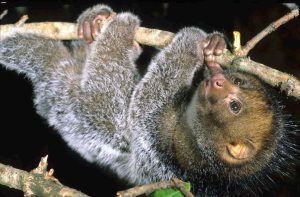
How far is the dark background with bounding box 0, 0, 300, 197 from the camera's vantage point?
763 cm

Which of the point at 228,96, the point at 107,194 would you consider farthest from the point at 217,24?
the point at 228,96

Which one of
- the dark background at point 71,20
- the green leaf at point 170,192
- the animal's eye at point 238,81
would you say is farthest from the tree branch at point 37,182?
the dark background at point 71,20

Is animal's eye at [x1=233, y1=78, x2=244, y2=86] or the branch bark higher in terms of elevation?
the branch bark

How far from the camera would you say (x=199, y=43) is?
17.1 ft

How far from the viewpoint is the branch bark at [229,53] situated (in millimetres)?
4418

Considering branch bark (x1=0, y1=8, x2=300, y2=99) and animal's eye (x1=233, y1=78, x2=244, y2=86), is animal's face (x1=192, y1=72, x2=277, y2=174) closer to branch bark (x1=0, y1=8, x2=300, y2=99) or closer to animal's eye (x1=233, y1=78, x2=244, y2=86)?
animal's eye (x1=233, y1=78, x2=244, y2=86)

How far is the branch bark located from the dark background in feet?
6.25

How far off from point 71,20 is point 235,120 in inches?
177

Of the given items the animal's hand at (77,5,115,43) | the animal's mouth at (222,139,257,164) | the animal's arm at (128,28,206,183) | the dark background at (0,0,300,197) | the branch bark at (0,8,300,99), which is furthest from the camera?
the dark background at (0,0,300,197)

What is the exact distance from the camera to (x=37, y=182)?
3.89 metres

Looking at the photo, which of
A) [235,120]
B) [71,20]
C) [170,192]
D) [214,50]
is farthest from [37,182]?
[71,20]

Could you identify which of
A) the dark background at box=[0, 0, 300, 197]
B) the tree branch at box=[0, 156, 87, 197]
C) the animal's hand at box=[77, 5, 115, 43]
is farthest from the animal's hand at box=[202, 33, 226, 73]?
the dark background at box=[0, 0, 300, 197]

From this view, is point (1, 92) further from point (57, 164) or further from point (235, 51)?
point (235, 51)

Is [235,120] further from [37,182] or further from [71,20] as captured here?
[71,20]
